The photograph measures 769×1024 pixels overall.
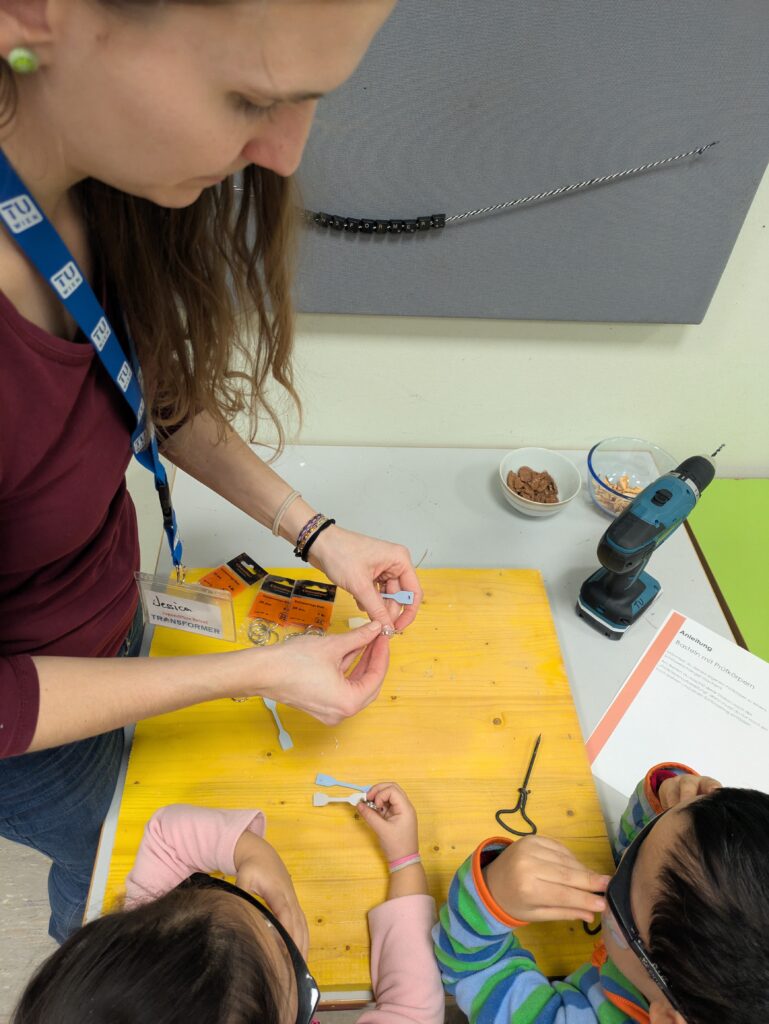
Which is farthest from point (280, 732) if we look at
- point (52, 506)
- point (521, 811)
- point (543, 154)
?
point (543, 154)

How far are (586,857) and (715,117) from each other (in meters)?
0.98

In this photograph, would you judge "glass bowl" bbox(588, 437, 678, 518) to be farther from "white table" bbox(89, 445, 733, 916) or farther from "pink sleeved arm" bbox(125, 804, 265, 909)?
"pink sleeved arm" bbox(125, 804, 265, 909)

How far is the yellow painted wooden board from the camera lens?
787 mm

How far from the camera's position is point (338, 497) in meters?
1.26

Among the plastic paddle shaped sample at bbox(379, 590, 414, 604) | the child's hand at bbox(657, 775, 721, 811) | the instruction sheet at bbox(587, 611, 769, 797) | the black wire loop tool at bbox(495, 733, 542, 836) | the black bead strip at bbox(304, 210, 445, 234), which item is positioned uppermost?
the black bead strip at bbox(304, 210, 445, 234)

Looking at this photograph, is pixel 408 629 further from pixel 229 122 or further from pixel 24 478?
pixel 229 122

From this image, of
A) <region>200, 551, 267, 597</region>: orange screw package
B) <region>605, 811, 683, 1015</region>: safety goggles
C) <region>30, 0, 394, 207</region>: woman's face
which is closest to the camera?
<region>30, 0, 394, 207</region>: woman's face

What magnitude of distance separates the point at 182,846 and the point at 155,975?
0.80 ft

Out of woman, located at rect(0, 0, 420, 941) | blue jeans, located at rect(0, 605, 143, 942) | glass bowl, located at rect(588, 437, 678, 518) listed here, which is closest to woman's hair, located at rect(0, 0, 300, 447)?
woman, located at rect(0, 0, 420, 941)

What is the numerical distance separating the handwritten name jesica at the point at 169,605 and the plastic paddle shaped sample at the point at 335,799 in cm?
29

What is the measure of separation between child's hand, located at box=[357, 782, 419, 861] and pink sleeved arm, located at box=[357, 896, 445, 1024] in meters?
0.05

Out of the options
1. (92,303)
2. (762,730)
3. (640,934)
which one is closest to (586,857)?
(640,934)

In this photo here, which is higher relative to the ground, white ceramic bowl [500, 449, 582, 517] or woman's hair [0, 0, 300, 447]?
woman's hair [0, 0, 300, 447]

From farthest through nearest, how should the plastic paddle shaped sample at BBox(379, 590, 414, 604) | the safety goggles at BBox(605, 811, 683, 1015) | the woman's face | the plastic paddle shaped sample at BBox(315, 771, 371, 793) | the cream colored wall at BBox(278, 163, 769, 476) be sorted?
the cream colored wall at BBox(278, 163, 769, 476) → the plastic paddle shaped sample at BBox(379, 590, 414, 604) → the plastic paddle shaped sample at BBox(315, 771, 371, 793) → the safety goggles at BBox(605, 811, 683, 1015) → the woman's face
